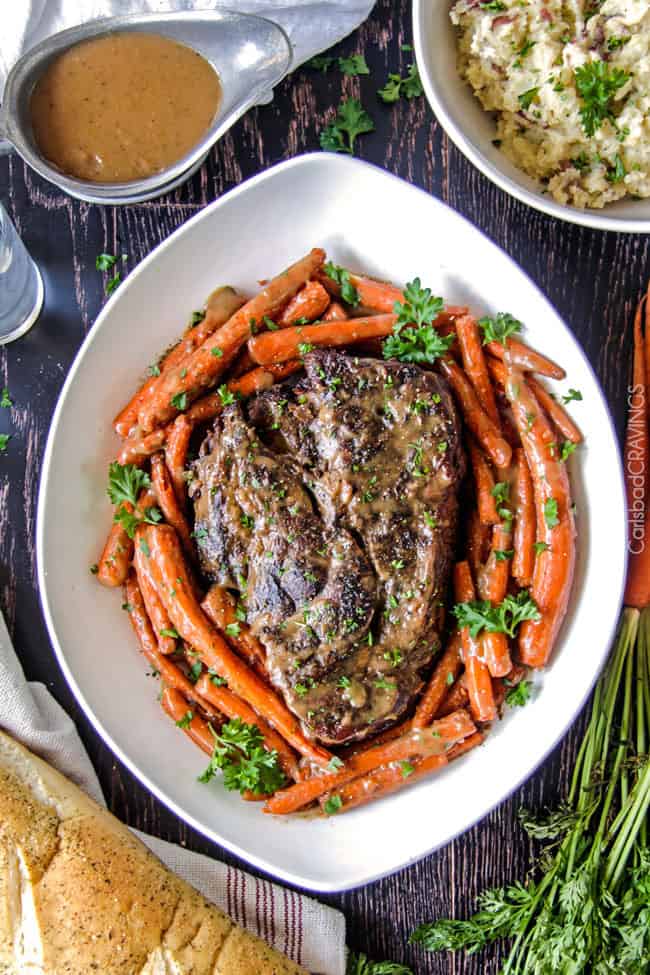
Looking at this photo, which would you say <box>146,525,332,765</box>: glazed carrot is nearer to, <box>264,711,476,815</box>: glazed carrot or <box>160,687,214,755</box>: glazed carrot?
<box>264,711,476,815</box>: glazed carrot

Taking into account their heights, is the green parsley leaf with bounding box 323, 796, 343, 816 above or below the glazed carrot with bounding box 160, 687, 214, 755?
below

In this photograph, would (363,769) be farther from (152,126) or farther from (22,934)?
(152,126)

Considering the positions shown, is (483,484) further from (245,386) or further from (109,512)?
(109,512)

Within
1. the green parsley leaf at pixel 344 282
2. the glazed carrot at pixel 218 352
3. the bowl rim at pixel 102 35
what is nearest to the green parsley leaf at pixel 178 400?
the glazed carrot at pixel 218 352

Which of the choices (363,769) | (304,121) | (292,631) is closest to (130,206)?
(304,121)

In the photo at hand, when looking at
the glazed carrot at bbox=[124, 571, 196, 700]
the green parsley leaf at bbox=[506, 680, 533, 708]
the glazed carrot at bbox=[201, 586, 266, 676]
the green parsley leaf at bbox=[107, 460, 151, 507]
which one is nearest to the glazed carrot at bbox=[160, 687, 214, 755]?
the glazed carrot at bbox=[124, 571, 196, 700]

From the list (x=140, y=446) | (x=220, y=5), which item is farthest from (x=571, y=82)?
(x=140, y=446)
